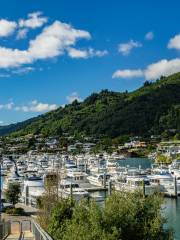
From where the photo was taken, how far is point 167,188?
8019 centimetres

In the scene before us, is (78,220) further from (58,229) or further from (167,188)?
(167,188)

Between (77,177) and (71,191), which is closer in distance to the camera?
(71,191)

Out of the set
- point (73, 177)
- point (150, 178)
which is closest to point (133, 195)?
point (150, 178)

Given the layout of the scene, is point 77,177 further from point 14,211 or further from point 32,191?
point 14,211

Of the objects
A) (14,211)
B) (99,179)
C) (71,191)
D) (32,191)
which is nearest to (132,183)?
(99,179)

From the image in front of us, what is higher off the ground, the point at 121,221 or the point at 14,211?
the point at 121,221

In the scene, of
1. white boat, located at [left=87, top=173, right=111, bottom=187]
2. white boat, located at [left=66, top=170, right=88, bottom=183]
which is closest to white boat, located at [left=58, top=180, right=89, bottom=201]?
white boat, located at [left=66, top=170, right=88, bottom=183]

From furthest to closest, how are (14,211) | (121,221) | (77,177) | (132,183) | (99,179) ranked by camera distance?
(77,177) < (99,179) < (132,183) < (14,211) < (121,221)

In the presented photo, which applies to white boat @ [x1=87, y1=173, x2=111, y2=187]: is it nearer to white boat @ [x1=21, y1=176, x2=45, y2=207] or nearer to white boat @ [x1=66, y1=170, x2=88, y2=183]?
white boat @ [x1=66, y1=170, x2=88, y2=183]

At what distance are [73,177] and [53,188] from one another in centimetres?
4076

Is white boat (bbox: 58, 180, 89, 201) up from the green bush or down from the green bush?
up

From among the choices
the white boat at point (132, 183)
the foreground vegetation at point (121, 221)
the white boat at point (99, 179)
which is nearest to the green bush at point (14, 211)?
the foreground vegetation at point (121, 221)

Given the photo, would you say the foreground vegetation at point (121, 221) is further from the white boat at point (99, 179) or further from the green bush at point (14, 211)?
the white boat at point (99, 179)

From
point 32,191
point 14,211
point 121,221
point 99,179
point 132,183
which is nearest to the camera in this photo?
point 121,221
